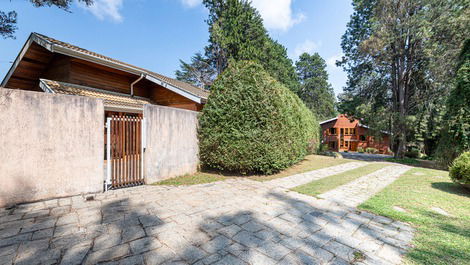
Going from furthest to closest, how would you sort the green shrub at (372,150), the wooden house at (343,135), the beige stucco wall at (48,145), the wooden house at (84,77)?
the wooden house at (343,135)
the green shrub at (372,150)
the wooden house at (84,77)
the beige stucco wall at (48,145)

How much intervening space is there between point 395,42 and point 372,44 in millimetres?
2142

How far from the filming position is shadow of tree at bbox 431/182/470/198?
4.91 metres

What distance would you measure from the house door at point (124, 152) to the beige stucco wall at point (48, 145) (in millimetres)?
301

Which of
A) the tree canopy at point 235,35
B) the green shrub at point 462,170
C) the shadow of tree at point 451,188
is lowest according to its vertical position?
the shadow of tree at point 451,188

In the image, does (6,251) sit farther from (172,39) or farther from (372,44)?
(372,44)

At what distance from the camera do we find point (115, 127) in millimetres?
4543

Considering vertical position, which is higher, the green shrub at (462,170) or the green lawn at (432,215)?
the green shrub at (462,170)

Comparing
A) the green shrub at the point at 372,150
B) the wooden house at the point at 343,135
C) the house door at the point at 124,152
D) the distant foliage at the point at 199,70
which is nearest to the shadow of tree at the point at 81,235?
the house door at the point at 124,152

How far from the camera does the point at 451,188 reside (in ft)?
17.4

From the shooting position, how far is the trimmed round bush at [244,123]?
610 cm

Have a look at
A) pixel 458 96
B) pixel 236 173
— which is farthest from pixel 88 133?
pixel 458 96

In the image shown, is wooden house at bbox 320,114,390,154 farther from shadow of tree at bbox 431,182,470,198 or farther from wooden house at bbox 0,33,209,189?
wooden house at bbox 0,33,209,189

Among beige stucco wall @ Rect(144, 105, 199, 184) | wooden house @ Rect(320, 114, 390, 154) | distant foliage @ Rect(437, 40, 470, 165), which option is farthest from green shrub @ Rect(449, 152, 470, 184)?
wooden house @ Rect(320, 114, 390, 154)

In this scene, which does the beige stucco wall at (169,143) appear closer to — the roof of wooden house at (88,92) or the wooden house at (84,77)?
the wooden house at (84,77)
